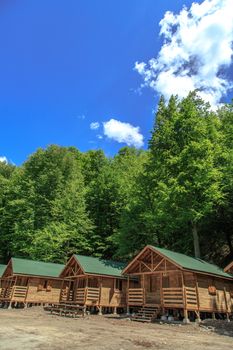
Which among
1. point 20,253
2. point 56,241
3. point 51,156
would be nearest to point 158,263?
point 56,241

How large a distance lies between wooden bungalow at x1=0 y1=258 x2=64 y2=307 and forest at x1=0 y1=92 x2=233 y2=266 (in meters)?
6.57

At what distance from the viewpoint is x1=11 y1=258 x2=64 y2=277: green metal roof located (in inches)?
1205

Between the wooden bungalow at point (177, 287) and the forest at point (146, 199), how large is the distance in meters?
5.18

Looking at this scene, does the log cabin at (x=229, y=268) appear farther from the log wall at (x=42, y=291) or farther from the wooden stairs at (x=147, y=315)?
the log wall at (x=42, y=291)

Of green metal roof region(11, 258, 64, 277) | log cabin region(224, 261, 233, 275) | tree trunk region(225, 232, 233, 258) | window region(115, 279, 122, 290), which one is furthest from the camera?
tree trunk region(225, 232, 233, 258)

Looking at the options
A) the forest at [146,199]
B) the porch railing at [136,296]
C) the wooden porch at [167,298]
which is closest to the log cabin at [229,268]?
the wooden porch at [167,298]

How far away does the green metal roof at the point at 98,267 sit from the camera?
2693 cm

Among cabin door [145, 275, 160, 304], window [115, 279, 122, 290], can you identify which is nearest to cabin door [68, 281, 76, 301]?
window [115, 279, 122, 290]

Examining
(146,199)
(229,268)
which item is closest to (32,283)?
(146,199)

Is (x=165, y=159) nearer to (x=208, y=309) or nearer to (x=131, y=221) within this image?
(x=131, y=221)

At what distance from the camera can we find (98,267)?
2820cm

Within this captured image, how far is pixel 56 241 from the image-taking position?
1602 inches

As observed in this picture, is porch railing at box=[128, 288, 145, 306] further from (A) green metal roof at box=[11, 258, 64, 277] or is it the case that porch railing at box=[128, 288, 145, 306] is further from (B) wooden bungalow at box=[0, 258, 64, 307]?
(A) green metal roof at box=[11, 258, 64, 277]

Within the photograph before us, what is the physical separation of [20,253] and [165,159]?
2744 cm
